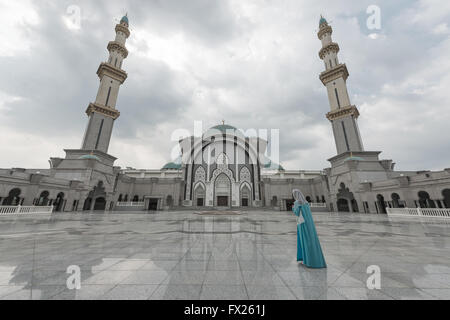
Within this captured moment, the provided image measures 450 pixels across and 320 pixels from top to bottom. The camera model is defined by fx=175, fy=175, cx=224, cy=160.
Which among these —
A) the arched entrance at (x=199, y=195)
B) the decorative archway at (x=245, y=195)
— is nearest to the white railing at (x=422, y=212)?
the decorative archway at (x=245, y=195)

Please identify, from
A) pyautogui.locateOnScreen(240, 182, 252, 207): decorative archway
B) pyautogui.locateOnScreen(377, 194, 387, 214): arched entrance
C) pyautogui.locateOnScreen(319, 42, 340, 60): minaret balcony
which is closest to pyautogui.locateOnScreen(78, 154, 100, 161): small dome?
pyautogui.locateOnScreen(240, 182, 252, 207): decorative archway

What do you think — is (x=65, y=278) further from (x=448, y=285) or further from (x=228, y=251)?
(x=448, y=285)

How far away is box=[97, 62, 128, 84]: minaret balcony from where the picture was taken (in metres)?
30.4

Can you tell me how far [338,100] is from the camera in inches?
1180

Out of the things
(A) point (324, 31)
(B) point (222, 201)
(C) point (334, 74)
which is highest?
(A) point (324, 31)

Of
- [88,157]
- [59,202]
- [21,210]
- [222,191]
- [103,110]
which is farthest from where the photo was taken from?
[222,191]

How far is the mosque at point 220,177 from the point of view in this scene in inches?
723

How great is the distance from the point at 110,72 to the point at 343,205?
44182 millimetres

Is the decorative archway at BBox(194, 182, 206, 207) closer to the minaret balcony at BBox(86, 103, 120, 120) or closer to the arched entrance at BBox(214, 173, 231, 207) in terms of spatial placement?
the arched entrance at BBox(214, 173, 231, 207)

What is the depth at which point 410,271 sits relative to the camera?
302 centimetres

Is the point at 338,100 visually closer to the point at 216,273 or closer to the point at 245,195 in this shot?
the point at 245,195

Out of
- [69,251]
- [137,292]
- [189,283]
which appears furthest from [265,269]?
→ [69,251]

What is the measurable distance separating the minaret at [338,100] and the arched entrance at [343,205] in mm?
7595

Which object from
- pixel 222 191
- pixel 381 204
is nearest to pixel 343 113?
pixel 381 204
